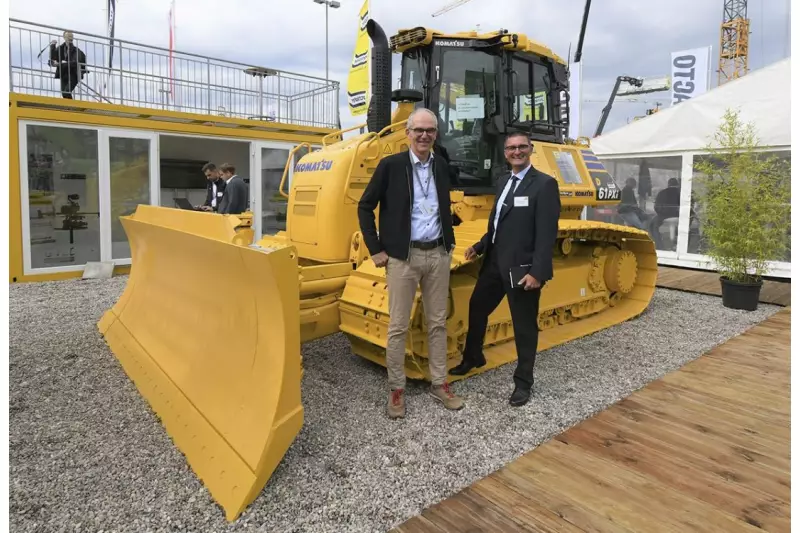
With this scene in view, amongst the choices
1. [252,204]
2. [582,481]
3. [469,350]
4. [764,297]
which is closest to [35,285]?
[252,204]

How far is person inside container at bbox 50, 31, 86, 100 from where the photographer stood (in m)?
9.02

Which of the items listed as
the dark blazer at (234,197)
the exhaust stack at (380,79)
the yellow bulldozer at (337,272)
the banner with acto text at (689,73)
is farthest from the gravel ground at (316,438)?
the banner with acto text at (689,73)

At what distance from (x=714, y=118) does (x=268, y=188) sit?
7667mm

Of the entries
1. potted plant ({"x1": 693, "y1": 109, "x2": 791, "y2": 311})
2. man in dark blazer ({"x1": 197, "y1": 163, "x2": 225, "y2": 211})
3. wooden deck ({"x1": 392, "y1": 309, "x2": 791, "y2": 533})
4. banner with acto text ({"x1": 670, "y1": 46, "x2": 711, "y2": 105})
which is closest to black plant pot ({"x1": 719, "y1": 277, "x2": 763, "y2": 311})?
potted plant ({"x1": 693, "y1": 109, "x2": 791, "y2": 311})

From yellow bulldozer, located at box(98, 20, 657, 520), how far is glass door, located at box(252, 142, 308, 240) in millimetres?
5520

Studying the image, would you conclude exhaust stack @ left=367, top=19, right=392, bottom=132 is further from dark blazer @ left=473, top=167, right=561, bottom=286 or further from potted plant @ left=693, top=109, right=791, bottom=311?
potted plant @ left=693, top=109, right=791, bottom=311

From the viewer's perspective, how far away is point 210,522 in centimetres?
239

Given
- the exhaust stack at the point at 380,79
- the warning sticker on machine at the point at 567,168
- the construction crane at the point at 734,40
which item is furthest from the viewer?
the construction crane at the point at 734,40

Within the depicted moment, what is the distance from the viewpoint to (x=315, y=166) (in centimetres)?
479

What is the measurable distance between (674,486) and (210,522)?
6.94 feet

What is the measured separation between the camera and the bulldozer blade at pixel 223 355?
256 cm

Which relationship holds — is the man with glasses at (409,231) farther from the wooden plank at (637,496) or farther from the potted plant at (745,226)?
the potted plant at (745,226)

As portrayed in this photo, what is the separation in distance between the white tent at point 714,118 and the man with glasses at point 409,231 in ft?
23.1

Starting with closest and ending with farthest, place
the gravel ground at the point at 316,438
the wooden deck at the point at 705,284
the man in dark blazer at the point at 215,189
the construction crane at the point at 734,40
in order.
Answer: the gravel ground at the point at 316,438, the wooden deck at the point at 705,284, the man in dark blazer at the point at 215,189, the construction crane at the point at 734,40
